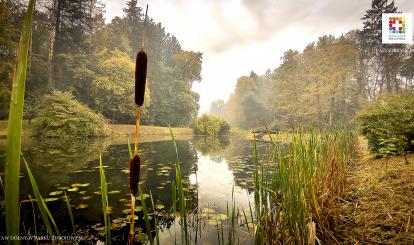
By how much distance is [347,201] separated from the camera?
8.16 feet

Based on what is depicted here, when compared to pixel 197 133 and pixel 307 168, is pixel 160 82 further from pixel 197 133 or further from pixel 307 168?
pixel 307 168

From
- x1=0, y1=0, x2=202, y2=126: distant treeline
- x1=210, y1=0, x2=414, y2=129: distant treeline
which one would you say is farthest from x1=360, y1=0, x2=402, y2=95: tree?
x1=0, y1=0, x2=202, y2=126: distant treeline

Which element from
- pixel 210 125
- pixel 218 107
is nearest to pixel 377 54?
pixel 210 125

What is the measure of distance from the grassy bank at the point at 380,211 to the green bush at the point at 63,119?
53.7 feet

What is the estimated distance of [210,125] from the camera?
27.1 m

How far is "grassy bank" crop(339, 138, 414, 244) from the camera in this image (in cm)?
171

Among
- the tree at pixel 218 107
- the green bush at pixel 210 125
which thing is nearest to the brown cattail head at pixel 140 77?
the green bush at pixel 210 125

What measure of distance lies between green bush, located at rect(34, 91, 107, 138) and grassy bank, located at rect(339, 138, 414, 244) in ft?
53.7

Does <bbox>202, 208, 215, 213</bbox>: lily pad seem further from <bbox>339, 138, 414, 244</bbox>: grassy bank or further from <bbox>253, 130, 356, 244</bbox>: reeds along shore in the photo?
<bbox>339, 138, 414, 244</bbox>: grassy bank

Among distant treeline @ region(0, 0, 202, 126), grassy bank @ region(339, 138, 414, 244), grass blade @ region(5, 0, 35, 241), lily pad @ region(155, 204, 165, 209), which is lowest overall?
lily pad @ region(155, 204, 165, 209)

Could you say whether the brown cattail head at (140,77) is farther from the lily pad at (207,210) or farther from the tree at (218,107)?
the tree at (218,107)

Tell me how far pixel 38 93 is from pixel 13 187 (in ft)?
74.8

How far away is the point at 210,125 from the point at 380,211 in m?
25.0

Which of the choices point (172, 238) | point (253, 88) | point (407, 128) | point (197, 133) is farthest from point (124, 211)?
point (253, 88)
